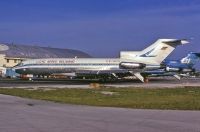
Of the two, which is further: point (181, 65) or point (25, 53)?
point (25, 53)

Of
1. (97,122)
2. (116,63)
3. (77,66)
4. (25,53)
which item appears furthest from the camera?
(25,53)

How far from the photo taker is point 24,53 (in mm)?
157750

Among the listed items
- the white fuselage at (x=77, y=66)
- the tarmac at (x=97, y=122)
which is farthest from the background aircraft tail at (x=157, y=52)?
the tarmac at (x=97, y=122)

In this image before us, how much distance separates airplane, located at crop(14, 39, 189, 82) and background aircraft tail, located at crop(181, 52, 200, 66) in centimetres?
2449

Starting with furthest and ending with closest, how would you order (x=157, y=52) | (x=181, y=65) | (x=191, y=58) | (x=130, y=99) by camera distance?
(x=191, y=58)
(x=181, y=65)
(x=157, y=52)
(x=130, y=99)

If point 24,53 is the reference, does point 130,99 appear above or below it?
below

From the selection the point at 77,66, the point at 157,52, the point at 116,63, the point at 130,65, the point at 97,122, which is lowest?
the point at 97,122

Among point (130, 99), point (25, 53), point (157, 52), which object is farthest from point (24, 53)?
point (130, 99)

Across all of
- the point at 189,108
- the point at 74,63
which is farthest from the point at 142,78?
the point at 189,108

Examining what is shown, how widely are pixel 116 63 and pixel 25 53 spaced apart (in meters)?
89.2

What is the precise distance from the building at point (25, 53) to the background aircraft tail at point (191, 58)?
5199 centimetres

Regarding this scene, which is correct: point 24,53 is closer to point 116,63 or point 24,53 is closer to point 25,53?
point 25,53

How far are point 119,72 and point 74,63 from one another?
7.62 metres

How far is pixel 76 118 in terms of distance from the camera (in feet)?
57.1
